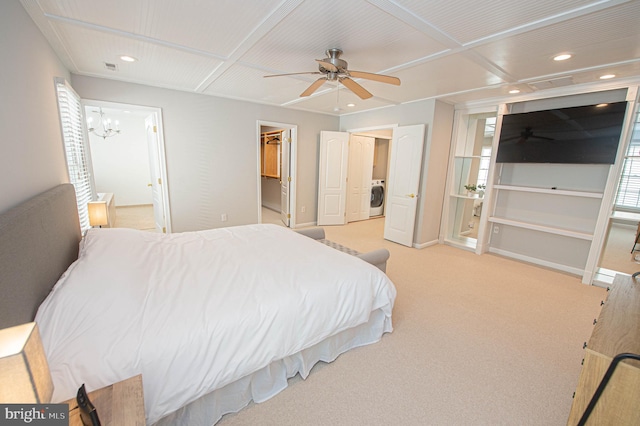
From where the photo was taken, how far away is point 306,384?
174 cm

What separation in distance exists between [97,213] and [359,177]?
5.03 m

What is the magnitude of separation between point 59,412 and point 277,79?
3472 mm

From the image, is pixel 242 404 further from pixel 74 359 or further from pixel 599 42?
pixel 599 42

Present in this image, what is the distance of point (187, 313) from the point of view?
1350 millimetres

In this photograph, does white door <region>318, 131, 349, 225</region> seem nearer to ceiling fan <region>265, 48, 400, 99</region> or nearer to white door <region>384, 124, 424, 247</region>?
white door <region>384, 124, 424, 247</region>

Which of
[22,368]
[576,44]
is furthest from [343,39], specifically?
[22,368]

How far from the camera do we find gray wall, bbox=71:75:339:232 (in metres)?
3.81

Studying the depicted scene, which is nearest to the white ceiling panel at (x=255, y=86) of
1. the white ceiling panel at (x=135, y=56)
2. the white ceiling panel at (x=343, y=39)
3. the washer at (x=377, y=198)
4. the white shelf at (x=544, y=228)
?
the white ceiling panel at (x=135, y=56)

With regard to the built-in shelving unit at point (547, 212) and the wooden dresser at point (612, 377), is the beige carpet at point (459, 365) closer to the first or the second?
the built-in shelving unit at point (547, 212)

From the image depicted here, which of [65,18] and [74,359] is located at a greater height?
[65,18]

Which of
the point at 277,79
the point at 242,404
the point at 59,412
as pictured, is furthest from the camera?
the point at 277,79

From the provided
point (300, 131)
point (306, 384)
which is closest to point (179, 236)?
point (306, 384)

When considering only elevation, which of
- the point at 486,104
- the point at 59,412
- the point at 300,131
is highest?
the point at 486,104

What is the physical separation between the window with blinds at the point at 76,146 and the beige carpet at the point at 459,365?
276 centimetres
